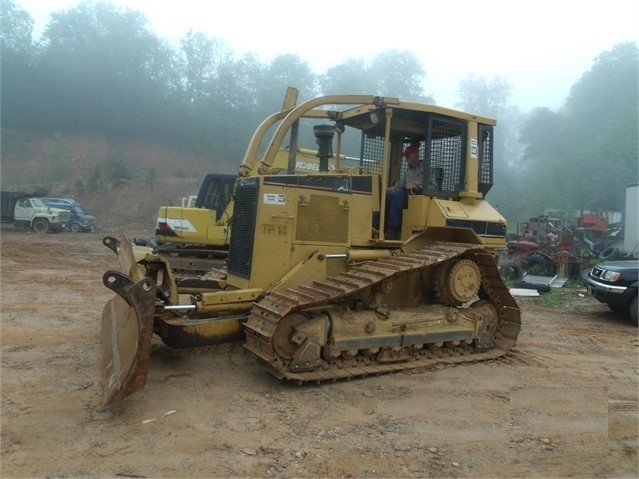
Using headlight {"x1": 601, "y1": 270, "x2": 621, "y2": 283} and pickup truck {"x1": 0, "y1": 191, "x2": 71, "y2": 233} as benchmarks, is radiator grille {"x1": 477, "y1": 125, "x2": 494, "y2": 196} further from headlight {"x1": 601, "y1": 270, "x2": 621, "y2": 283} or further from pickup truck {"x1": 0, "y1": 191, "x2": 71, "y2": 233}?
pickup truck {"x1": 0, "y1": 191, "x2": 71, "y2": 233}

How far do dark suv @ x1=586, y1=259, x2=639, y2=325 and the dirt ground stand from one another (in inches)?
104

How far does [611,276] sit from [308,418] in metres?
7.24

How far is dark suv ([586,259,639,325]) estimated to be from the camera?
364 inches

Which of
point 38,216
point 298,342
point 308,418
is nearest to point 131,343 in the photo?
point 298,342

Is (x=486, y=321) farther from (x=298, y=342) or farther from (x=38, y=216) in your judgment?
(x=38, y=216)

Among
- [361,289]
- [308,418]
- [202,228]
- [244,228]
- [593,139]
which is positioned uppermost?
[593,139]

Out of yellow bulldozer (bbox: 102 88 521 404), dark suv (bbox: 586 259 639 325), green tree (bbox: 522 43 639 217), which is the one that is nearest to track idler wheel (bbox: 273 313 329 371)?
Result: yellow bulldozer (bbox: 102 88 521 404)

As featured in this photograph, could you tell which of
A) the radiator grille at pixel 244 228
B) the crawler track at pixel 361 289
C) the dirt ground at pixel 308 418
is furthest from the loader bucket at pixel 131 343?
the radiator grille at pixel 244 228

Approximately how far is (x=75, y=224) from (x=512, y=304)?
25030 mm

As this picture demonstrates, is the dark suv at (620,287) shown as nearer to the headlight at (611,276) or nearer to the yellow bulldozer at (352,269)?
the headlight at (611,276)

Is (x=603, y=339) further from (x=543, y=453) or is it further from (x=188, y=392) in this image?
(x=188, y=392)

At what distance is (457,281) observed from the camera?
6078 millimetres

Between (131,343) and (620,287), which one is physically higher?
(620,287)

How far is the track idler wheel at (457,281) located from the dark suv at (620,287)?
14.9 feet
